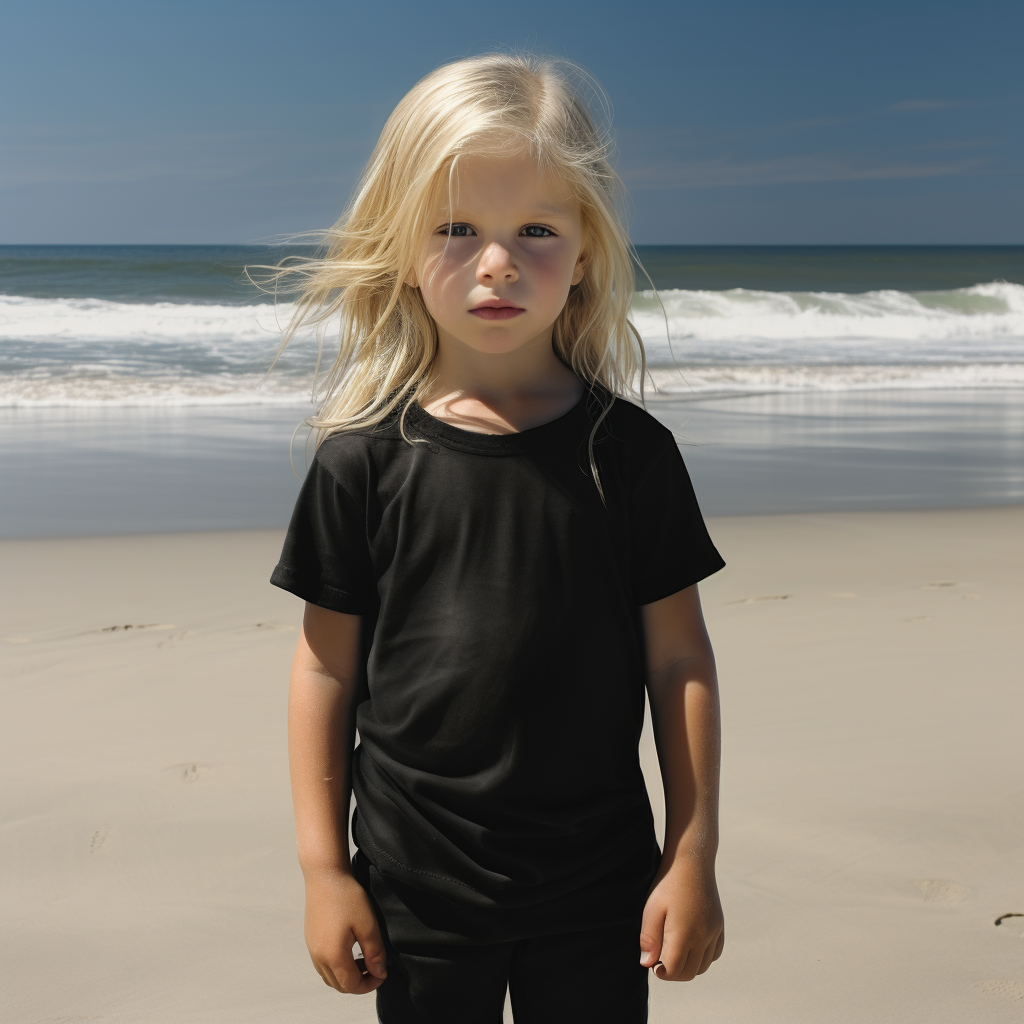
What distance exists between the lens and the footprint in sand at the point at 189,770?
264 cm

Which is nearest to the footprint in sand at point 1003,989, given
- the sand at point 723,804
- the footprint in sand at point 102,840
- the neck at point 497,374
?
the sand at point 723,804

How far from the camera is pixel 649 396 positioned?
1086 cm

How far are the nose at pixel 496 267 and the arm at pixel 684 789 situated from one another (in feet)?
1.34

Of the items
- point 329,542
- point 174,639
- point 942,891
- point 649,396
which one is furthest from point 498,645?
point 649,396

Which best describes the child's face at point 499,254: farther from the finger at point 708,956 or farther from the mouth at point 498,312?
the finger at point 708,956

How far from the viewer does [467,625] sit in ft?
3.71

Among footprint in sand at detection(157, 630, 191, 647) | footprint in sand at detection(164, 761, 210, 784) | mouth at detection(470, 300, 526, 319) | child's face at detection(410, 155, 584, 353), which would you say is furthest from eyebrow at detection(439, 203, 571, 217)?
→ footprint in sand at detection(157, 630, 191, 647)

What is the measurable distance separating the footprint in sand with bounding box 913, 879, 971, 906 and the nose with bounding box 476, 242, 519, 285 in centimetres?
168

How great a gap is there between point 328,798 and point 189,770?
166cm

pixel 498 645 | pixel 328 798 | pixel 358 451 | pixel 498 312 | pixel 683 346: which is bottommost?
pixel 683 346

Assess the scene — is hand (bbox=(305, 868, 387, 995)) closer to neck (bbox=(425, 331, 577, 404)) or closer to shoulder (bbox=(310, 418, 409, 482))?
shoulder (bbox=(310, 418, 409, 482))

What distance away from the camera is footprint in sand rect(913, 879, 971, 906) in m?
2.12

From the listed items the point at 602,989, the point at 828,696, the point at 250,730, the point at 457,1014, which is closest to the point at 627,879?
the point at 602,989

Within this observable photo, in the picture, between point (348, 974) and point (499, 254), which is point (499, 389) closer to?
point (499, 254)
